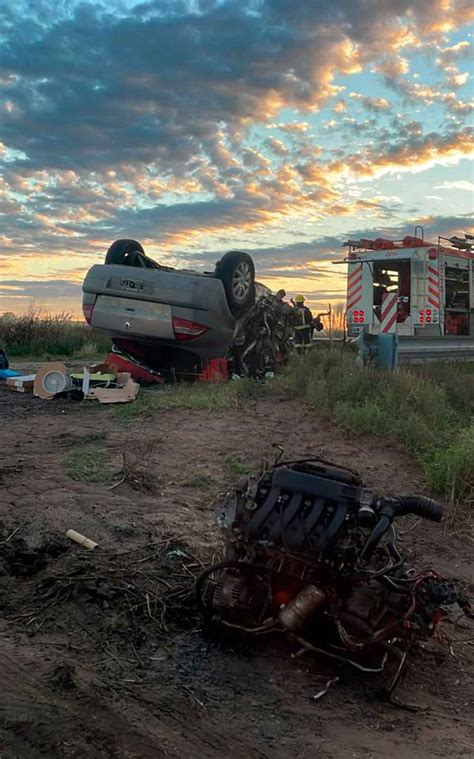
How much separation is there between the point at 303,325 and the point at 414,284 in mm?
2161

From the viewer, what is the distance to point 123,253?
1104cm

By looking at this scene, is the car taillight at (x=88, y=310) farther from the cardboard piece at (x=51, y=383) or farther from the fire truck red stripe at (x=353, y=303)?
the fire truck red stripe at (x=353, y=303)

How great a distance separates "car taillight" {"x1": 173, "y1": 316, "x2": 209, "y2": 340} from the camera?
9.67 meters

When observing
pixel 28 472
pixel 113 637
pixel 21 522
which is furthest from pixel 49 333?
pixel 113 637

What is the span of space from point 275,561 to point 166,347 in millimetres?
7533

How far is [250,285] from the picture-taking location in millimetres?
10430

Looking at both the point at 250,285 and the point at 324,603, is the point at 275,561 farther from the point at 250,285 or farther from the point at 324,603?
the point at 250,285

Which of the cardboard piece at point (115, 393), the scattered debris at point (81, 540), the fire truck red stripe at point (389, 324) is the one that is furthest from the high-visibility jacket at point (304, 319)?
the scattered debris at point (81, 540)

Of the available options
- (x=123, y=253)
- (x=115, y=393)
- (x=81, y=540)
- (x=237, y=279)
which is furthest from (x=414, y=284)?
(x=81, y=540)

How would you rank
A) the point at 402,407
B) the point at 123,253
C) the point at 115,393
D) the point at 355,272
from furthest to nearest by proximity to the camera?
the point at 355,272 → the point at 123,253 → the point at 115,393 → the point at 402,407

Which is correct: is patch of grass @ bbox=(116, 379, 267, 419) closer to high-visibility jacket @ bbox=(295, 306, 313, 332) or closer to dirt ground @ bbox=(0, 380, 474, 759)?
dirt ground @ bbox=(0, 380, 474, 759)

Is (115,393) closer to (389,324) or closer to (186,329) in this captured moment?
(186,329)

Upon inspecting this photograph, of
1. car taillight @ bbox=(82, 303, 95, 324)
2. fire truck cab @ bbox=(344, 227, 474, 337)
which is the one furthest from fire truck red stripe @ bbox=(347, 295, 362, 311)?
car taillight @ bbox=(82, 303, 95, 324)

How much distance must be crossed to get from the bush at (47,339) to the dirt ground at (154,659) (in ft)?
46.0
